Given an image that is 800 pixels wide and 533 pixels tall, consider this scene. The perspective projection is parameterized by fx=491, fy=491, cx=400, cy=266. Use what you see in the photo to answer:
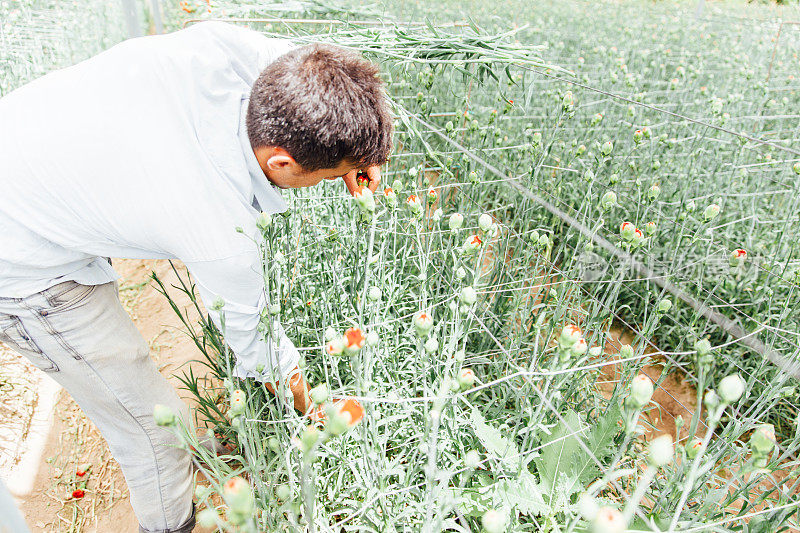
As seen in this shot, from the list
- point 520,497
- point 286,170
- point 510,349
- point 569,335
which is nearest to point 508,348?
point 510,349

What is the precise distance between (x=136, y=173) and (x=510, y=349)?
2.94ft

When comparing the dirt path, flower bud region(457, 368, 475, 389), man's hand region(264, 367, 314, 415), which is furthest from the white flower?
the dirt path

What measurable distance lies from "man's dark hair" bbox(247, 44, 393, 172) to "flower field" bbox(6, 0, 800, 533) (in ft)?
0.41

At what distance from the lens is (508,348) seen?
159cm

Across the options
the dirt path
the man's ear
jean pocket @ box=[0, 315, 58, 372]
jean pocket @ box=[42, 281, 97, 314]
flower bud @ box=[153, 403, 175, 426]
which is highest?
the man's ear

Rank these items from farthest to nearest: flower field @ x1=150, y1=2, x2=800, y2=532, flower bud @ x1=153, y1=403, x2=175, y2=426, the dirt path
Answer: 1. the dirt path
2. flower field @ x1=150, y1=2, x2=800, y2=532
3. flower bud @ x1=153, y1=403, x2=175, y2=426

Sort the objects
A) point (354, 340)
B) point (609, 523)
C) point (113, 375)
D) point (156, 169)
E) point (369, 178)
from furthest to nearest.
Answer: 1. point (369, 178)
2. point (113, 375)
3. point (156, 169)
4. point (354, 340)
5. point (609, 523)

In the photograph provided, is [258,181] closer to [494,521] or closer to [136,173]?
[136,173]

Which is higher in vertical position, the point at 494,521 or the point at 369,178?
the point at 369,178

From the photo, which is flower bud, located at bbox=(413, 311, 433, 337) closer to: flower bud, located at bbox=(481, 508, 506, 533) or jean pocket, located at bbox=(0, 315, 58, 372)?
flower bud, located at bbox=(481, 508, 506, 533)

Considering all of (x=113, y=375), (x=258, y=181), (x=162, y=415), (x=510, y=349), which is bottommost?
(x=113, y=375)

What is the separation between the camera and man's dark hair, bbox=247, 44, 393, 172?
971 millimetres

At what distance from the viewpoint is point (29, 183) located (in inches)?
39.5

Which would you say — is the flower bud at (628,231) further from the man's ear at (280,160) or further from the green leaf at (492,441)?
the man's ear at (280,160)
